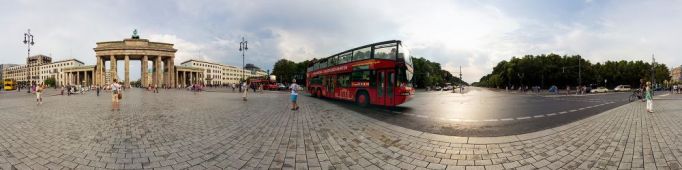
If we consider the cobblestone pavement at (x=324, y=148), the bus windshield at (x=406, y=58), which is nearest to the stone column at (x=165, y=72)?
the bus windshield at (x=406, y=58)

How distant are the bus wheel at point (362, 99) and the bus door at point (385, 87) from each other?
881 millimetres

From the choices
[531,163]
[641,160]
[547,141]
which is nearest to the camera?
[531,163]

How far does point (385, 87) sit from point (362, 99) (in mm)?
1823

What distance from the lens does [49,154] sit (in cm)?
523

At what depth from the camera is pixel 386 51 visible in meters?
14.5

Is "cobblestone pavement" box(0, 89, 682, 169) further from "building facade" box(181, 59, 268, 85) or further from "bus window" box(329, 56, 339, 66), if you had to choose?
"building facade" box(181, 59, 268, 85)

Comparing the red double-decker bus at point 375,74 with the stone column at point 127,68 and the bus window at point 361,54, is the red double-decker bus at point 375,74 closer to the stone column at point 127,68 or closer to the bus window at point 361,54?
the bus window at point 361,54

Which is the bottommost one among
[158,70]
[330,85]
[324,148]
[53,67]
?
[324,148]

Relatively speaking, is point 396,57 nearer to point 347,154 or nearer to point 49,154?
point 347,154

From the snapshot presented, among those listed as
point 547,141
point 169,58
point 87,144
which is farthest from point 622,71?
point 169,58

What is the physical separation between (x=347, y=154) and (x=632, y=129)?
7.43 meters

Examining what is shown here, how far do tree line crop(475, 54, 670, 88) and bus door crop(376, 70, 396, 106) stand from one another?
213 feet

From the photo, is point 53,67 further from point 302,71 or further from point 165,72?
point 302,71

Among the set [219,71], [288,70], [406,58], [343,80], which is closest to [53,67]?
[219,71]
